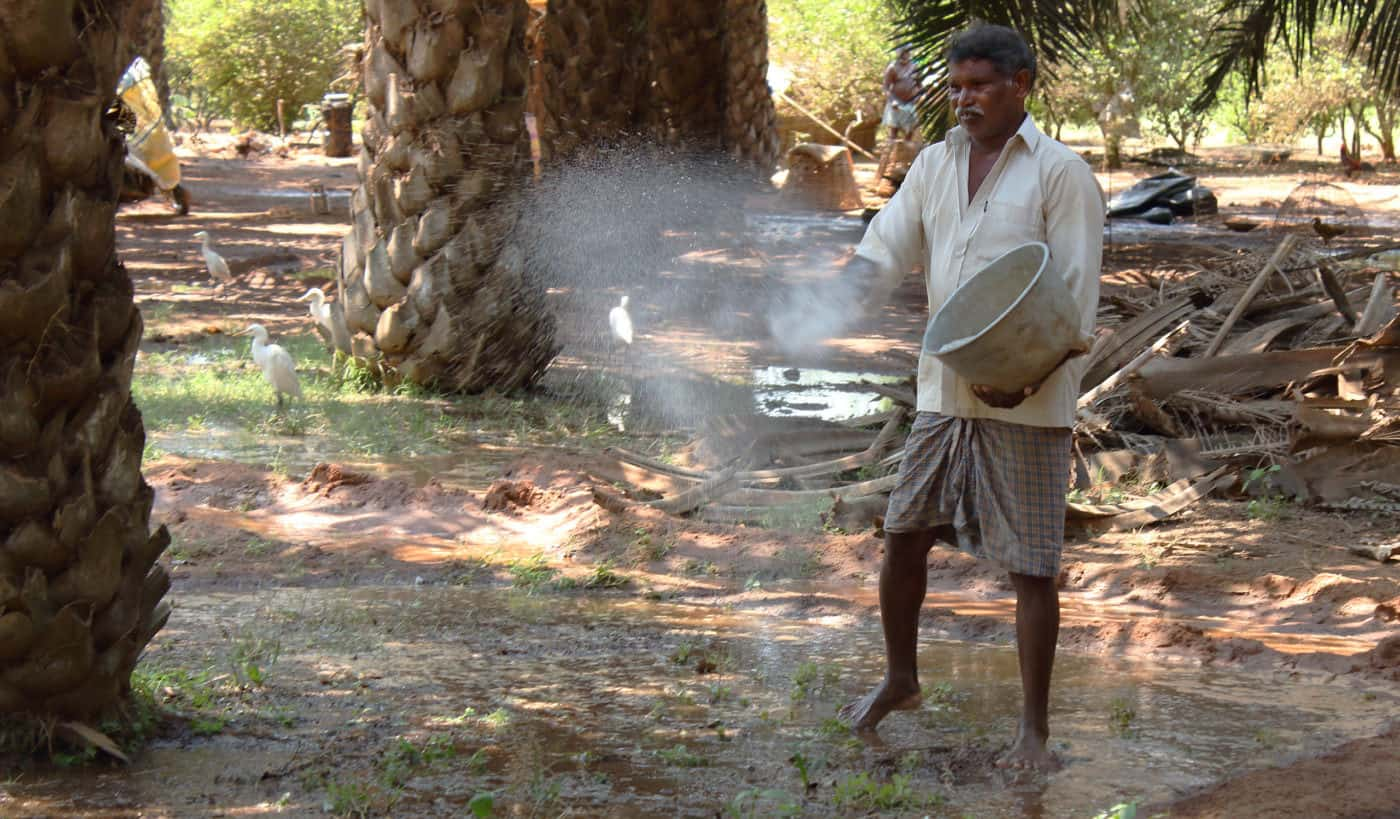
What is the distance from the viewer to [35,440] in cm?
340

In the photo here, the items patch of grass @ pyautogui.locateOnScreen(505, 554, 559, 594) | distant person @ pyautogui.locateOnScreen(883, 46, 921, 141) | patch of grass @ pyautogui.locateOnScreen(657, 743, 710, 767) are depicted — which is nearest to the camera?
patch of grass @ pyautogui.locateOnScreen(657, 743, 710, 767)

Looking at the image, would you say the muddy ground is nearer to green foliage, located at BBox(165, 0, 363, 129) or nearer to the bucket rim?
the bucket rim

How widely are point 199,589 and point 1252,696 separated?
3.52m

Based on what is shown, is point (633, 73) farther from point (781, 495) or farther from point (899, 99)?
point (899, 99)

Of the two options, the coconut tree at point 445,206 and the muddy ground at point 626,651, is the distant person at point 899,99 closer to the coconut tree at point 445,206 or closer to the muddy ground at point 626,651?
the coconut tree at point 445,206

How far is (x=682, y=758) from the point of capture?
3.72 m

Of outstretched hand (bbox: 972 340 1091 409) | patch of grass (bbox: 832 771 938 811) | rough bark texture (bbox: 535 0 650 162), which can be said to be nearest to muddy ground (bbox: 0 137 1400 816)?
patch of grass (bbox: 832 771 938 811)

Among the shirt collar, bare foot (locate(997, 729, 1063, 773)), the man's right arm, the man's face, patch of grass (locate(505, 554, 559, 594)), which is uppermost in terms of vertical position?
the man's face

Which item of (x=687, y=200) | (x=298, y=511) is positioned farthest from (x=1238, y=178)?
(x=298, y=511)

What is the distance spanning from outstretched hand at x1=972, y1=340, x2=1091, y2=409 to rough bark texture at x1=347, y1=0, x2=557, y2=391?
5614 mm

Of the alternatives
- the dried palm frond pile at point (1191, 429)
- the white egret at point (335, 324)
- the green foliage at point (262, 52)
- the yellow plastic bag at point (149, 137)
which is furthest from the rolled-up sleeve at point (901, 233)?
the green foliage at point (262, 52)

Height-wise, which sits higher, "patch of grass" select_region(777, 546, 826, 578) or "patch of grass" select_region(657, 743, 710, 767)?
"patch of grass" select_region(657, 743, 710, 767)

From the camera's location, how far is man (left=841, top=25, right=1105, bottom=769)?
3.61m

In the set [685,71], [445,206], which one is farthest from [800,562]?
[685,71]
